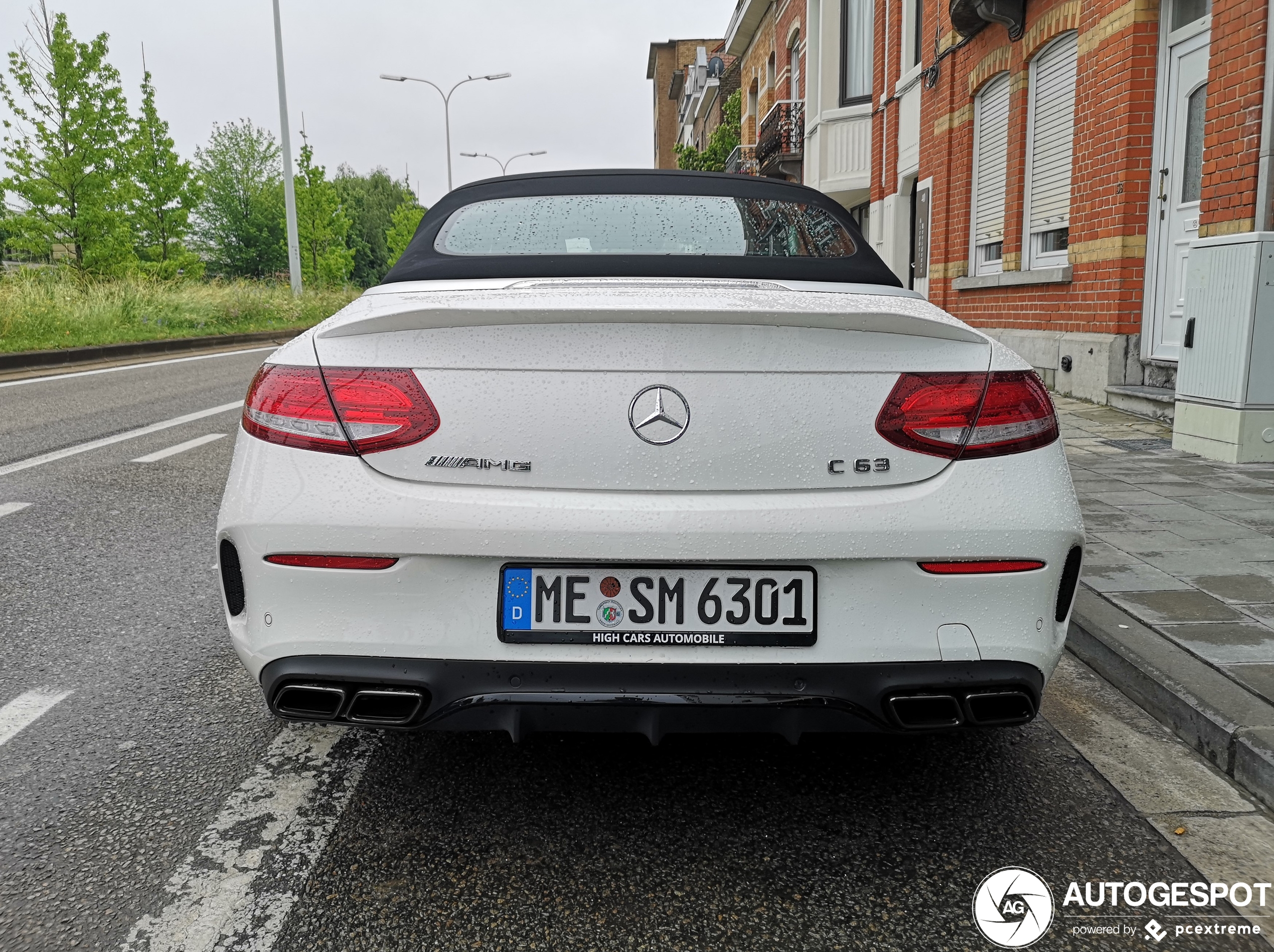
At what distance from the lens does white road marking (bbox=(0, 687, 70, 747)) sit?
3.08 m

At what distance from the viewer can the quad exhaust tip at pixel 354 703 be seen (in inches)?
89.7

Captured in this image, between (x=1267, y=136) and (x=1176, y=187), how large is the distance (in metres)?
1.99

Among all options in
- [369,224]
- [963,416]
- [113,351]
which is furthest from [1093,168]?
[369,224]

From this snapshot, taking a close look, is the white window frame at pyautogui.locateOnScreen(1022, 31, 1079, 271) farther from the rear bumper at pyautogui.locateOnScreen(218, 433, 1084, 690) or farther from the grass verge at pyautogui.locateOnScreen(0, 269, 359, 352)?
the grass verge at pyautogui.locateOnScreen(0, 269, 359, 352)

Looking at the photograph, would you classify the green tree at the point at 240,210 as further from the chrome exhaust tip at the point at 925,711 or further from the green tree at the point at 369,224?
the chrome exhaust tip at the point at 925,711

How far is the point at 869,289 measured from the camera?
301 cm

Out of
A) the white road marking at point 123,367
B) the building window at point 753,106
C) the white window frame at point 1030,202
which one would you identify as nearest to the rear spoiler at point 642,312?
the white road marking at point 123,367

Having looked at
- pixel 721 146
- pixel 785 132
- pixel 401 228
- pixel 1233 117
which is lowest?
pixel 1233 117

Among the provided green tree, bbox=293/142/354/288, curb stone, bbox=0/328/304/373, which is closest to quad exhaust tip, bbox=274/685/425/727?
curb stone, bbox=0/328/304/373

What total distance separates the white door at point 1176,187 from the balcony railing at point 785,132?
1621cm

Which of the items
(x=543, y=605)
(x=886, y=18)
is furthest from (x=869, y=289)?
(x=886, y=18)

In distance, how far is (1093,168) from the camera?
33.2 feet

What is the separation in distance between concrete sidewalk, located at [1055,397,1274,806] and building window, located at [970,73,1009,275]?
269 inches

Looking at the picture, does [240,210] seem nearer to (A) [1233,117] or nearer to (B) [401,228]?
(B) [401,228]
